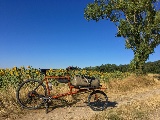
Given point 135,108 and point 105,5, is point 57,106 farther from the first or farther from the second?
point 105,5

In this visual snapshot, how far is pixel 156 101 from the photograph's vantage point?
10.9 meters

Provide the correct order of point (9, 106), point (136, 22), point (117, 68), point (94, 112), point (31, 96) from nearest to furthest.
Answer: point (9, 106), point (31, 96), point (94, 112), point (136, 22), point (117, 68)

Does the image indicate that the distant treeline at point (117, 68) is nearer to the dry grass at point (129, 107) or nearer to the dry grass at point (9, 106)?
the dry grass at point (129, 107)

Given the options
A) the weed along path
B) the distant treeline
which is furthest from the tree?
the weed along path

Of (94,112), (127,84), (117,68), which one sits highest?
(117,68)

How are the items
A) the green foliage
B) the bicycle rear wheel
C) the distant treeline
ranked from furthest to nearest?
1. the distant treeline
2. the green foliage
3. the bicycle rear wheel

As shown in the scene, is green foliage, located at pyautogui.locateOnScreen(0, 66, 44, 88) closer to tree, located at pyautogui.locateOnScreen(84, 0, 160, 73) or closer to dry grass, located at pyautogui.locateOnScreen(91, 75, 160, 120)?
dry grass, located at pyautogui.locateOnScreen(91, 75, 160, 120)

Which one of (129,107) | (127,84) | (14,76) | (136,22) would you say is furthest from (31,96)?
(136,22)

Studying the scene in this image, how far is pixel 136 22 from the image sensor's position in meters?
25.3

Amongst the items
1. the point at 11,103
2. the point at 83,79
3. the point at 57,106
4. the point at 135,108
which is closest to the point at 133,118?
→ the point at 135,108

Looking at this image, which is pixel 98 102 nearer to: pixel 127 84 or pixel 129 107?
pixel 129 107

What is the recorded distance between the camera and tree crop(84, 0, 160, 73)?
2388 centimetres

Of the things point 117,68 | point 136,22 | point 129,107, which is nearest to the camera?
point 129,107

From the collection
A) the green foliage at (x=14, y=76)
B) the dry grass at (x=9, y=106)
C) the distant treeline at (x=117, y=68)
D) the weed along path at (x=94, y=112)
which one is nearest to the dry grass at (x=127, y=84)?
the weed along path at (x=94, y=112)
